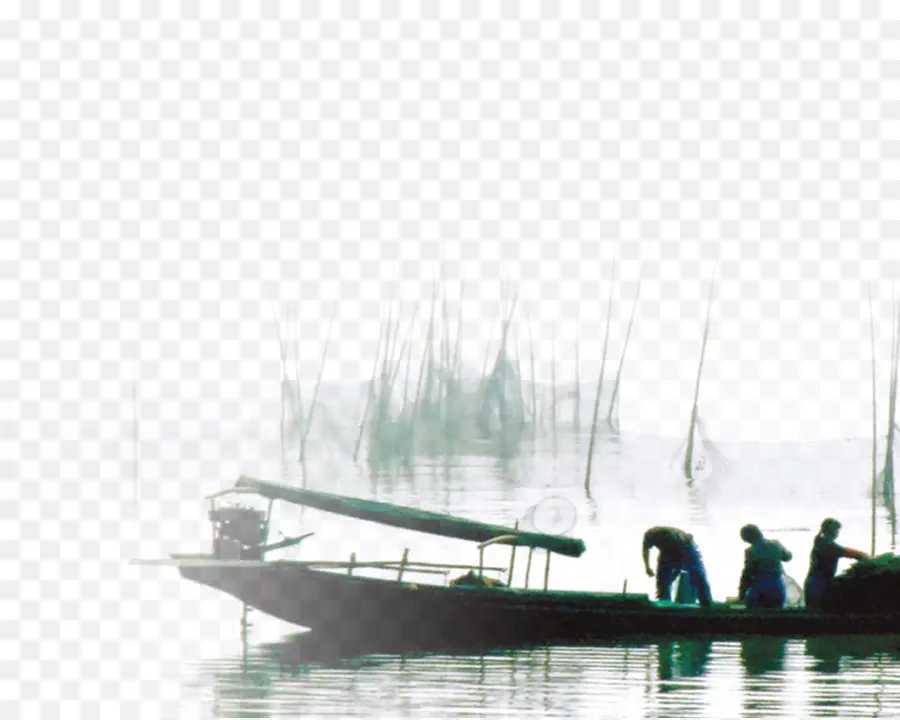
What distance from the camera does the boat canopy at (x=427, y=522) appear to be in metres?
15.0

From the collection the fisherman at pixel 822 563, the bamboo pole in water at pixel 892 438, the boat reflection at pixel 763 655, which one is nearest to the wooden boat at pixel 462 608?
the boat reflection at pixel 763 655

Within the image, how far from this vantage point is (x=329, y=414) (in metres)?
65.3

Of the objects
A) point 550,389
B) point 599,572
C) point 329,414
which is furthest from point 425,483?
point 599,572

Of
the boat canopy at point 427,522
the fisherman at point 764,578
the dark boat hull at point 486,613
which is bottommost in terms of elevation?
the dark boat hull at point 486,613

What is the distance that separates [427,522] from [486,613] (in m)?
1.23

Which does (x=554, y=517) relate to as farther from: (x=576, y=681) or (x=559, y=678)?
(x=576, y=681)

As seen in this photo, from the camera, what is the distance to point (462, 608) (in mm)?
15266

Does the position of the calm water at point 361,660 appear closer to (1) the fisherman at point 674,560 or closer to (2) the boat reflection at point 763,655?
(2) the boat reflection at point 763,655

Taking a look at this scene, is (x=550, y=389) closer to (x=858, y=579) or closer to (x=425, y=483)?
(x=425, y=483)

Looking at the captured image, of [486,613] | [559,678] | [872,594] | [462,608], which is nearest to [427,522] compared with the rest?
[462,608]

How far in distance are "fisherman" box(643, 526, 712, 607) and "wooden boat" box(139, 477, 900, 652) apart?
219 mm

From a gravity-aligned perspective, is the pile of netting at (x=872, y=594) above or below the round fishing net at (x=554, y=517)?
below

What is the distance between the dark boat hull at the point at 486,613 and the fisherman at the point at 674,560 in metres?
0.27

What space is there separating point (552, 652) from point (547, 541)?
1.21 metres
